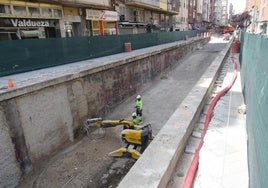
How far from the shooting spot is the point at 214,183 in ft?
10.1

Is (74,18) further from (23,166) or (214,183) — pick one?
(214,183)

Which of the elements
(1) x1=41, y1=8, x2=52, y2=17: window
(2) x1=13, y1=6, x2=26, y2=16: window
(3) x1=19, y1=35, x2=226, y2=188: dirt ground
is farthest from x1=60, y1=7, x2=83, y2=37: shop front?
(3) x1=19, y1=35, x2=226, y2=188: dirt ground

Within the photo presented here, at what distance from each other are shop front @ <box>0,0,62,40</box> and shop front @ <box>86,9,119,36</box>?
358 centimetres

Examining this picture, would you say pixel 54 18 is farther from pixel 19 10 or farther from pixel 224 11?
pixel 224 11

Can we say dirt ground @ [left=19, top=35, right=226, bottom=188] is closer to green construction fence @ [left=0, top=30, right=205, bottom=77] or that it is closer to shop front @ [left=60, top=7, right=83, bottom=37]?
green construction fence @ [left=0, top=30, right=205, bottom=77]

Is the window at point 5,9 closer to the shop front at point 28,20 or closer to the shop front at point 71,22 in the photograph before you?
the shop front at point 28,20

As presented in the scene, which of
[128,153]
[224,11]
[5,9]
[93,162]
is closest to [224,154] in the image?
[128,153]

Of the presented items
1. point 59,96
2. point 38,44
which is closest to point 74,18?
point 38,44

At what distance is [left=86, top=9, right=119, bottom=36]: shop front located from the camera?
65.4ft

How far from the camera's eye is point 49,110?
7.25m

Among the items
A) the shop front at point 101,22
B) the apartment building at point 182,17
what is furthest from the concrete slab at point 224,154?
the apartment building at point 182,17

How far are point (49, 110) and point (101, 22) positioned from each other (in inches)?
637

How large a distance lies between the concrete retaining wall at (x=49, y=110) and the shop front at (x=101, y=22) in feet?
31.5

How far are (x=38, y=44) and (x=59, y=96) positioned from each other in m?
3.85
